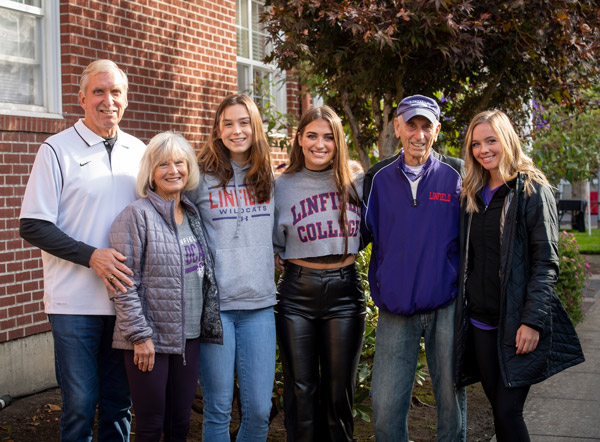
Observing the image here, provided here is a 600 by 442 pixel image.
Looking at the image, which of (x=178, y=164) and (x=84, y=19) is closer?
(x=178, y=164)

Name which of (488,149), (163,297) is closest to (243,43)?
(488,149)

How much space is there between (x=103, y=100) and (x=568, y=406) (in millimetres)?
4189

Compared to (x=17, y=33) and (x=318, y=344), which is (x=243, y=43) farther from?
(x=318, y=344)

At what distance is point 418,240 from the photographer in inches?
140

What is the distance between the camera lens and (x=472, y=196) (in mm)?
3518

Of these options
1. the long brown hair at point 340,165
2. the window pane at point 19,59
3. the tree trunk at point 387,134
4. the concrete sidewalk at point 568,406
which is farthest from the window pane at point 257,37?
the long brown hair at point 340,165

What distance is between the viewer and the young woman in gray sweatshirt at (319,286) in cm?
375

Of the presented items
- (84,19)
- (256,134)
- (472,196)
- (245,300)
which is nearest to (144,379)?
(245,300)

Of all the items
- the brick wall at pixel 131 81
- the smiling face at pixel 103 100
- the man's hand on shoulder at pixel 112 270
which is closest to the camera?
the man's hand on shoulder at pixel 112 270

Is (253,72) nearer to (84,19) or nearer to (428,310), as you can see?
(84,19)

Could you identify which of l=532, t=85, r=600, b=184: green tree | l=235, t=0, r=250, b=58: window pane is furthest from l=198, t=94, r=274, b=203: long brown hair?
l=532, t=85, r=600, b=184: green tree

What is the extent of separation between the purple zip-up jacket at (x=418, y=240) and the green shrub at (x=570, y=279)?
16.1 feet

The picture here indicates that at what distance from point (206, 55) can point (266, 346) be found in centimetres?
522

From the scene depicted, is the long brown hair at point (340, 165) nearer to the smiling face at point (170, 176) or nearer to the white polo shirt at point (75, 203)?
the smiling face at point (170, 176)
